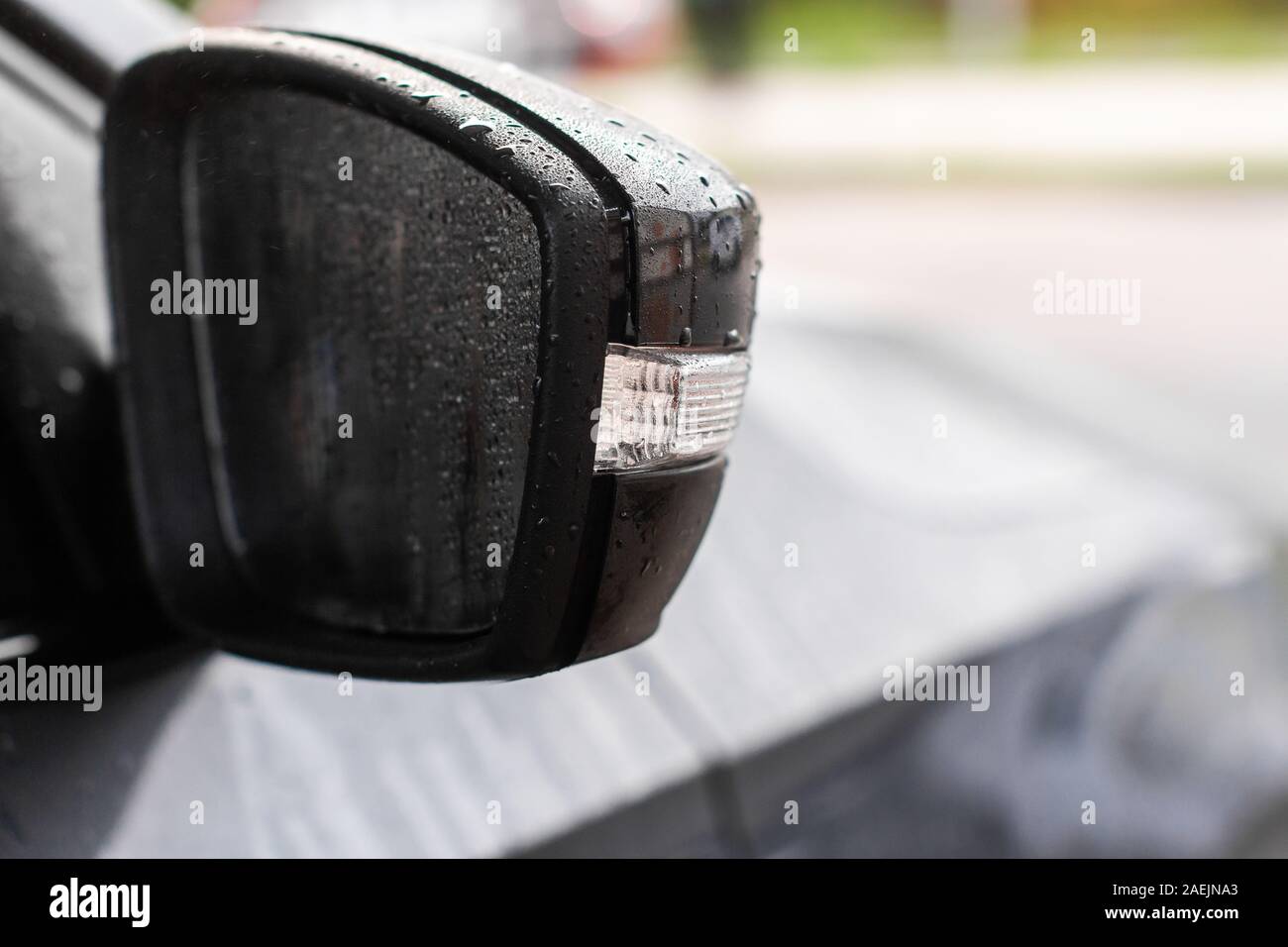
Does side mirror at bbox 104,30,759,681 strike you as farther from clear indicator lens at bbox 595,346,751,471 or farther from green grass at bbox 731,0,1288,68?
green grass at bbox 731,0,1288,68

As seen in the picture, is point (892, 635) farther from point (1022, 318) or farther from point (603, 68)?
point (603, 68)

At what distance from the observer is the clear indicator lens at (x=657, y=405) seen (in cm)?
102

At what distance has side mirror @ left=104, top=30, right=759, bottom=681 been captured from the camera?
40.5 inches

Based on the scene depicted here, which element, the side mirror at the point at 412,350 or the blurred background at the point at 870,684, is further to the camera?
the blurred background at the point at 870,684

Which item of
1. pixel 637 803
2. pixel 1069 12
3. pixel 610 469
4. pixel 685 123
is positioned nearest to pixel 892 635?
pixel 637 803

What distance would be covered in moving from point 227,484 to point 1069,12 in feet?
78.3
